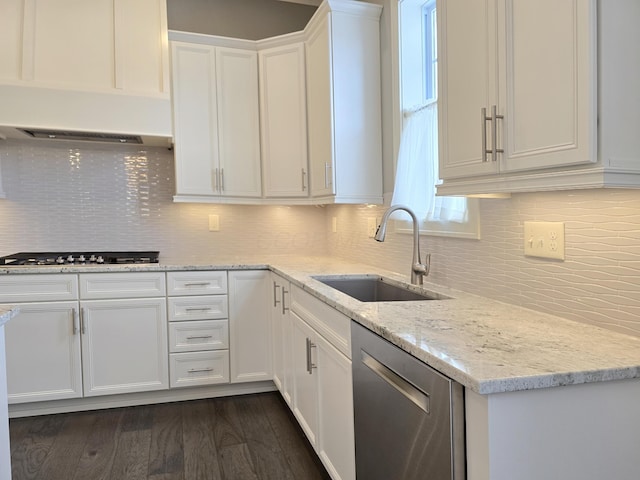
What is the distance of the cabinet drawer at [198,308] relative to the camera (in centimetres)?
293

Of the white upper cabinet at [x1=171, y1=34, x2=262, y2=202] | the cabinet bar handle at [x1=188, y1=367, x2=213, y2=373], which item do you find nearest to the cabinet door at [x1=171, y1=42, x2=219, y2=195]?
the white upper cabinet at [x1=171, y1=34, x2=262, y2=202]

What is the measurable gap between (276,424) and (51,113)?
7.36 feet

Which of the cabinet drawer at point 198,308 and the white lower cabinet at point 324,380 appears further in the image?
the cabinet drawer at point 198,308

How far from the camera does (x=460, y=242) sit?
79.3 inches

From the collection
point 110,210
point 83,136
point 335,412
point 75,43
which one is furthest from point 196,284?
point 75,43

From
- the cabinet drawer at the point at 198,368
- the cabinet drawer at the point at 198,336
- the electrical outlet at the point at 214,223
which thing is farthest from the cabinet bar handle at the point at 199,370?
the electrical outlet at the point at 214,223

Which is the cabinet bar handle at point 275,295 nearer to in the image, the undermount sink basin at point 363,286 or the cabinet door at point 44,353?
the undermount sink basin at point 363,286

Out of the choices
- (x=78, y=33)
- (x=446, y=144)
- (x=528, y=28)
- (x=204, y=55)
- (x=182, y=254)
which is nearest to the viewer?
(x=528, y=28)

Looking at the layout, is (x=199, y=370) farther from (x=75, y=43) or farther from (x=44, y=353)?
(x=75, y=43)

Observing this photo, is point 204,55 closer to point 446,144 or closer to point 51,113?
point 51,113

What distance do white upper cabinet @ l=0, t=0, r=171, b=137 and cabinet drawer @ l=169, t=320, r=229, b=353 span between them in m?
1.23

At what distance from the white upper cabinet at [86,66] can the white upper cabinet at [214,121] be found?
0.15 m

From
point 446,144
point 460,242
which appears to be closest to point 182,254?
point 460,242

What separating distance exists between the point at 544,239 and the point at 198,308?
2124 millimetres
